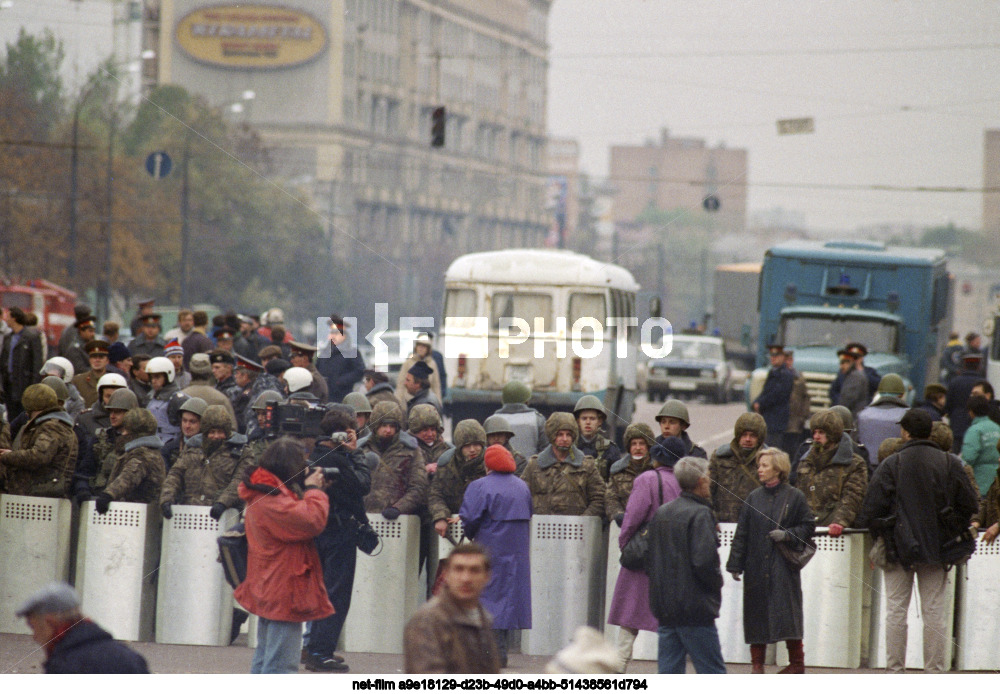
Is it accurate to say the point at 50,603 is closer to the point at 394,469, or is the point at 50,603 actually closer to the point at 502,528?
the point at 502,528

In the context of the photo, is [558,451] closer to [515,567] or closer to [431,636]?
[515,567]

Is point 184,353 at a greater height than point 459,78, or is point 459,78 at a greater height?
point 459,78

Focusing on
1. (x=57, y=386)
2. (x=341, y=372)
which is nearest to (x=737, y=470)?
(x=57, y=386)

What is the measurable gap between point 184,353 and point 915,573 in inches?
295

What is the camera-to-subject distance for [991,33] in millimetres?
9312

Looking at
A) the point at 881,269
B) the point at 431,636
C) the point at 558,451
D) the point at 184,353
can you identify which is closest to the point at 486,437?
the point at 558,451

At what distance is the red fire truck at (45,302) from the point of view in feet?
96.2

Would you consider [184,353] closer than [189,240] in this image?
Yes

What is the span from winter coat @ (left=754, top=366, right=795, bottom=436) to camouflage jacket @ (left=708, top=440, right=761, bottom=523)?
571 cm

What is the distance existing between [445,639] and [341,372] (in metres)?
7.02

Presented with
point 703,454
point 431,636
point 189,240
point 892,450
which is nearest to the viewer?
point 431,636

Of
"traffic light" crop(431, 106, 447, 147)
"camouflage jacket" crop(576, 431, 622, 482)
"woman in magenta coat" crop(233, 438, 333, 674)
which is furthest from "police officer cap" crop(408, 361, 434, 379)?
"woman in magenta coat" crop(233, 438, 333, 674)

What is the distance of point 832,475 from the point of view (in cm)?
782

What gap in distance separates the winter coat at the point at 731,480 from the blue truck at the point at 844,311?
375 inches
